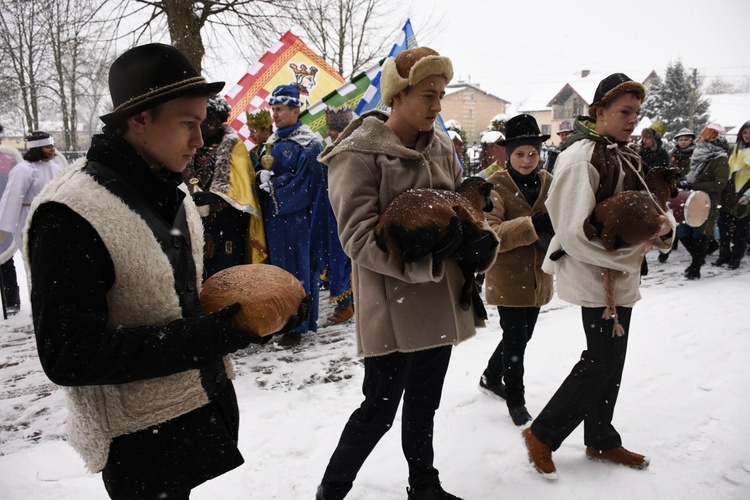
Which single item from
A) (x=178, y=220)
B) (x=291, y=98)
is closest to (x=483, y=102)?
(x=291, y=98)

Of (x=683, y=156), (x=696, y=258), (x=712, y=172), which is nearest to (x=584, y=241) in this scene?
(x=696, y=258)

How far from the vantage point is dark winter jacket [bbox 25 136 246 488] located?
43.7 inches

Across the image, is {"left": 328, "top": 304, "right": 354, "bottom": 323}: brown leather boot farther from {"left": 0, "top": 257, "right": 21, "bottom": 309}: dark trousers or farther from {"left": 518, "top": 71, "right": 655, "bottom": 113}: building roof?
{"left": 518, "top": 71, "right": 655, "bottom": 113}: building roof

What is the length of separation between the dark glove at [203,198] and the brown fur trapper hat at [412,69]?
2.81 meters

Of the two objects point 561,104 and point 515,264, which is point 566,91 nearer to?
point 561,104

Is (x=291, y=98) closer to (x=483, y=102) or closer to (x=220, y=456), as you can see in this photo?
(x=220, y=456)

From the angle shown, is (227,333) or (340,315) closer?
(227,333)

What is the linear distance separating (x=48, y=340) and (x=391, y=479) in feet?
6.87

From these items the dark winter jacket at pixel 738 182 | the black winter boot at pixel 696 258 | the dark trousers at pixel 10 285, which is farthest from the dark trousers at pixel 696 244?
the dark trousers at pixel 10 285

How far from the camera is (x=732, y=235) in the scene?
7.78 metres

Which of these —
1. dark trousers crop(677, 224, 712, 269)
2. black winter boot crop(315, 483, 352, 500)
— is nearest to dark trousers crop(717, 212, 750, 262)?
dark trousers crop(677, 224, 712, 269)

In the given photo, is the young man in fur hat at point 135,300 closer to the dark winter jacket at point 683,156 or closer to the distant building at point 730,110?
the dark winter jacket at point 683,156

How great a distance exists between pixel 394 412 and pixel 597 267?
4.45ft

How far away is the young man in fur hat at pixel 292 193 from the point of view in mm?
4730
